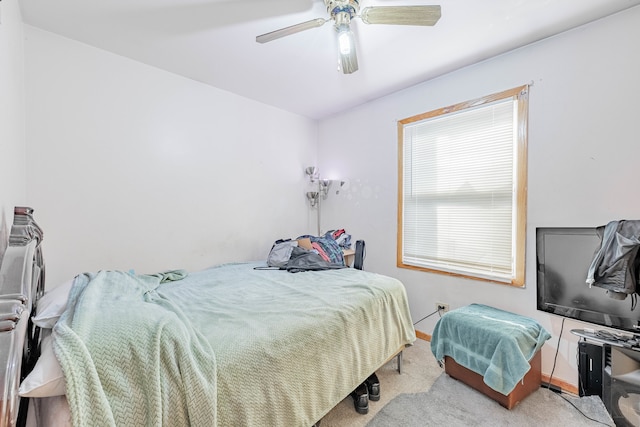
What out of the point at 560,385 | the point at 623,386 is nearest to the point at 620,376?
the point at 623,386

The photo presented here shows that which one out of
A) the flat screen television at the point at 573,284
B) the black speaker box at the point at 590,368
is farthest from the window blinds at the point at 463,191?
the black speaker box at the point at 590,368

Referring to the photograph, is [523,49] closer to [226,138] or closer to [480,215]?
[480,215]

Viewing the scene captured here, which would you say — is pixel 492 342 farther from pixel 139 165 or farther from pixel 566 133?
pixel 139 165

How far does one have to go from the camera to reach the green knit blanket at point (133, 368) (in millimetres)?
788

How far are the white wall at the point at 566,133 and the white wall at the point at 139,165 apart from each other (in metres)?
1.94

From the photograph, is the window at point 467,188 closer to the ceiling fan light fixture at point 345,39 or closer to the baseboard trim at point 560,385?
the baseboard trim at point 560,385

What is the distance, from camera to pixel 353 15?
1.62m

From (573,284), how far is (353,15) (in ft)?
7.16

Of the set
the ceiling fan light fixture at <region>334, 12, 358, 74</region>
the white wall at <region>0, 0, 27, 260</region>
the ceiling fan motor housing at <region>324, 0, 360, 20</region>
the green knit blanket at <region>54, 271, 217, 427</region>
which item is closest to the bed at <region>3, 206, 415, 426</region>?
the green knit blanket at <region>54, 271, 217, 427</region>

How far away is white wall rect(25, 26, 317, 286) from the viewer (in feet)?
6.56

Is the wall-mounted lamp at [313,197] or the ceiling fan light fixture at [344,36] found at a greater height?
the ceiling fan light fixture at [344,36]

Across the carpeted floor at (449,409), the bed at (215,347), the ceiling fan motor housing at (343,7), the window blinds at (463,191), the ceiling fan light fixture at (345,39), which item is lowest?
the carpeted floor at (449,409)

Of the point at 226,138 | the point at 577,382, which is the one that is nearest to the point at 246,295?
the point at 226,138

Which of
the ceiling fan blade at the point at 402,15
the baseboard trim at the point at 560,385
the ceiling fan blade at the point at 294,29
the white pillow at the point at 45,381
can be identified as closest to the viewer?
the white pillow at the point at 45,381
